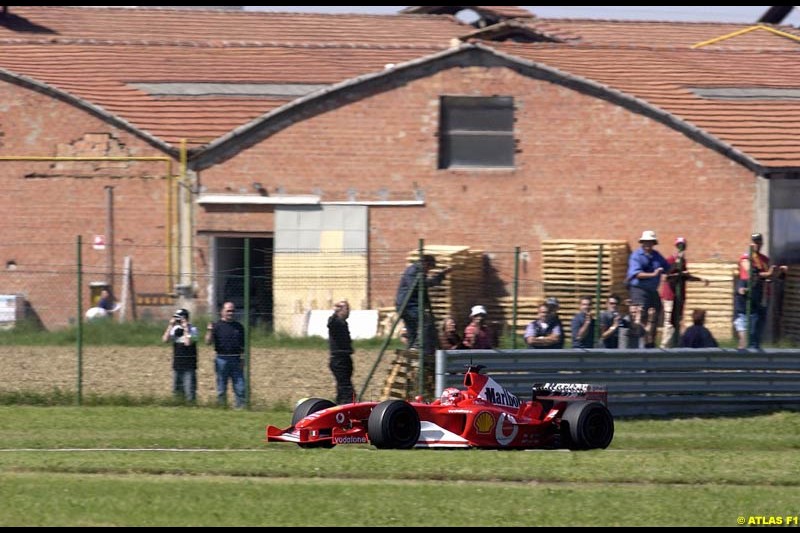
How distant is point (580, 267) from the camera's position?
25.5 metres

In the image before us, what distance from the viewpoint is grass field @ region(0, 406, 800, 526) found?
1038cm

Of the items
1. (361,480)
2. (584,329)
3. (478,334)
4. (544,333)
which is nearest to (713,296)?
(584,329)

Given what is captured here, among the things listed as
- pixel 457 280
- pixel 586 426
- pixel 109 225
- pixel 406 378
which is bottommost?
pixel 586 426

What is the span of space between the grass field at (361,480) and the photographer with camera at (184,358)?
160 cm

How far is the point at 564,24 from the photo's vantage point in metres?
43.7

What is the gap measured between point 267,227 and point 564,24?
19681 millimetres

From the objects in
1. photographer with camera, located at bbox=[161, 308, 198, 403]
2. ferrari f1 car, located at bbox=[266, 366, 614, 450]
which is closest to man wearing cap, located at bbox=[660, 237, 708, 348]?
ferrari f1 car, located at bbox=[266, 366, 614, 450]

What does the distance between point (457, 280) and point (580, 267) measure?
→ 7.68ft

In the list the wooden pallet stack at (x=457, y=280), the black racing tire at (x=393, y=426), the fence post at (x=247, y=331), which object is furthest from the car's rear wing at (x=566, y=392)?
the wooden pallet stack at (x=457, y=280)

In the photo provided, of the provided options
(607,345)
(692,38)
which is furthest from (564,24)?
(607,345)

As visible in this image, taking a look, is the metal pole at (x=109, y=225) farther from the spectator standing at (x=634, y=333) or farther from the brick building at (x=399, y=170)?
the spectator standing at (x=634, y=333)

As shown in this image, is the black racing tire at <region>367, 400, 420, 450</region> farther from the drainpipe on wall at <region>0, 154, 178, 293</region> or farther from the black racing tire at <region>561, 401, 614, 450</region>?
the drainpipe on wall at <region>0, 154, 178, 293</region>

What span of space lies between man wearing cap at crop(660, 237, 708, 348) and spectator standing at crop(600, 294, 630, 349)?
708mm

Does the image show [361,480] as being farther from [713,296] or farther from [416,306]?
[713,296]
